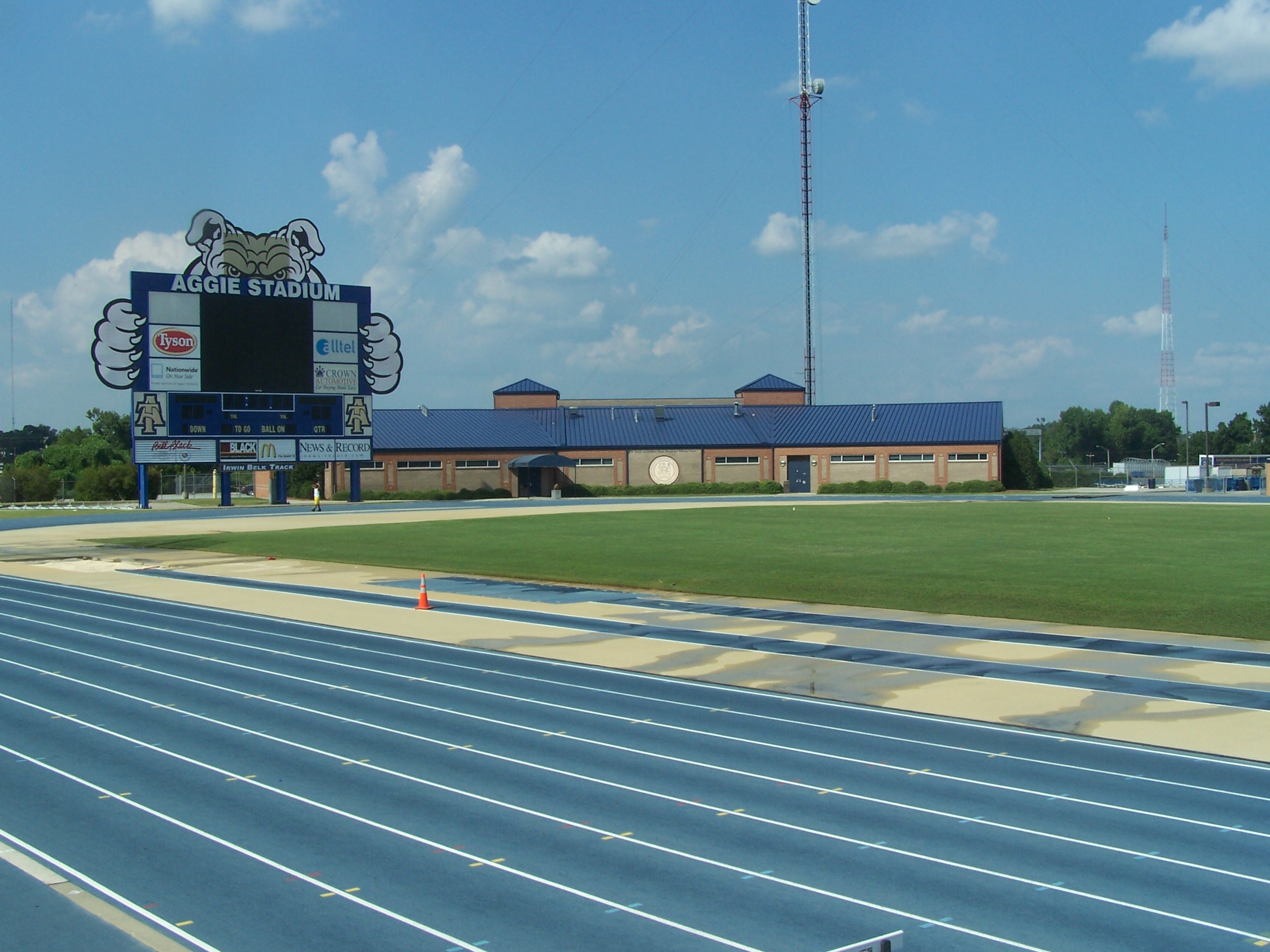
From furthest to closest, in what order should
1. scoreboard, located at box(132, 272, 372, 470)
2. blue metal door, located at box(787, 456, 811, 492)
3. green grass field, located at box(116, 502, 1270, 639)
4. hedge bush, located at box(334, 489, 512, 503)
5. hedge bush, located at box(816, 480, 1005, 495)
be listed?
blue metal door, located at box(787, 456, 811, 492) < hedge bush, located at box(816, 480, 1005, 495) < hedge bush, located at box(334, 489, 512, 503) < scoreboard, located at box(132, 272, 372, 470) < green grass field, located at box(116, 502, 1270, 639)

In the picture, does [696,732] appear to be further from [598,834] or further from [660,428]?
[660,428]

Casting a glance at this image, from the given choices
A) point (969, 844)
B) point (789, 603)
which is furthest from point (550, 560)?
point (969, 844)

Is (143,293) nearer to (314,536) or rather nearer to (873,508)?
(314,536)

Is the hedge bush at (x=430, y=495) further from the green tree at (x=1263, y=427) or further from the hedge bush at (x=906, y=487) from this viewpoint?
the green tree at (x=1263, y=427)


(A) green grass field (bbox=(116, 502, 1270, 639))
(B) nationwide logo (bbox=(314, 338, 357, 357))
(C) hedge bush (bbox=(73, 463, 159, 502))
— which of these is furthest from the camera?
(C) hedge bush (bbox=(73, 463, 159, 502))

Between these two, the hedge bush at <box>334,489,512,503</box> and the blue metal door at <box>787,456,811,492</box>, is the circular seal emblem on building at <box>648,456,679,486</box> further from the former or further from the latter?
the hedge bush at <box>334,489,512,503</box>

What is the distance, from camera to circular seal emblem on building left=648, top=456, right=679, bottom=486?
84625 millimetres

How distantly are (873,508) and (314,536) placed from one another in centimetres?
2934

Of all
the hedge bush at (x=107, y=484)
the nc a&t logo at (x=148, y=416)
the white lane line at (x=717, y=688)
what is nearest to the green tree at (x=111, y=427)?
the hedge bush at (x=107, y=484)

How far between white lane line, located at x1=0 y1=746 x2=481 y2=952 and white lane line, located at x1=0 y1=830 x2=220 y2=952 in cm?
100

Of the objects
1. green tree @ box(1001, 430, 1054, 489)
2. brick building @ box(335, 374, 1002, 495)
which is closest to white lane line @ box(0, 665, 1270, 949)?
brick building @ box(335, 374, 1002, 495)

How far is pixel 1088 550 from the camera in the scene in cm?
3225

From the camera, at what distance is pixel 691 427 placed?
286 feet

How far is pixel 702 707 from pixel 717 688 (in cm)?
128
